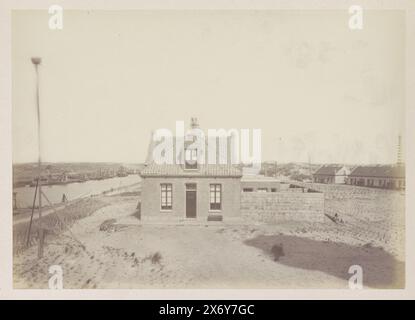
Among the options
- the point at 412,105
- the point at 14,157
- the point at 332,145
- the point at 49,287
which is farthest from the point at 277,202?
the point at 14,157

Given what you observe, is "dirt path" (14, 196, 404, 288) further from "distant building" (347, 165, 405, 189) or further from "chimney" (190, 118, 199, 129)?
"chimney" (190, 118, 199, 129)

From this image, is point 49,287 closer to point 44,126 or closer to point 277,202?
point 44,126

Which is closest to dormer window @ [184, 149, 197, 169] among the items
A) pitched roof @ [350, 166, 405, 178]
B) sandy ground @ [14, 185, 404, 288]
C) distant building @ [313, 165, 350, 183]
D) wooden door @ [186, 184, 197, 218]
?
wooden door @ [186, 184, 197, 218]

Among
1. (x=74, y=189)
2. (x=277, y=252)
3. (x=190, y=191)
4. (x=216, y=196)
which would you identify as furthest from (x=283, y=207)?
(x=74, y=189)

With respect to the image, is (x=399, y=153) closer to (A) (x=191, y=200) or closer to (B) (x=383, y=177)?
(B) (x=383, y=177)

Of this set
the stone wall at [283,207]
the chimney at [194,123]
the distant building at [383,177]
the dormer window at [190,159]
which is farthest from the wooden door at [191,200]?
the distant building at [383,177]

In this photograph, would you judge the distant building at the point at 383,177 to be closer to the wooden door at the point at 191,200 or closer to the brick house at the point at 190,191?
the brick house at the point at 190,191
